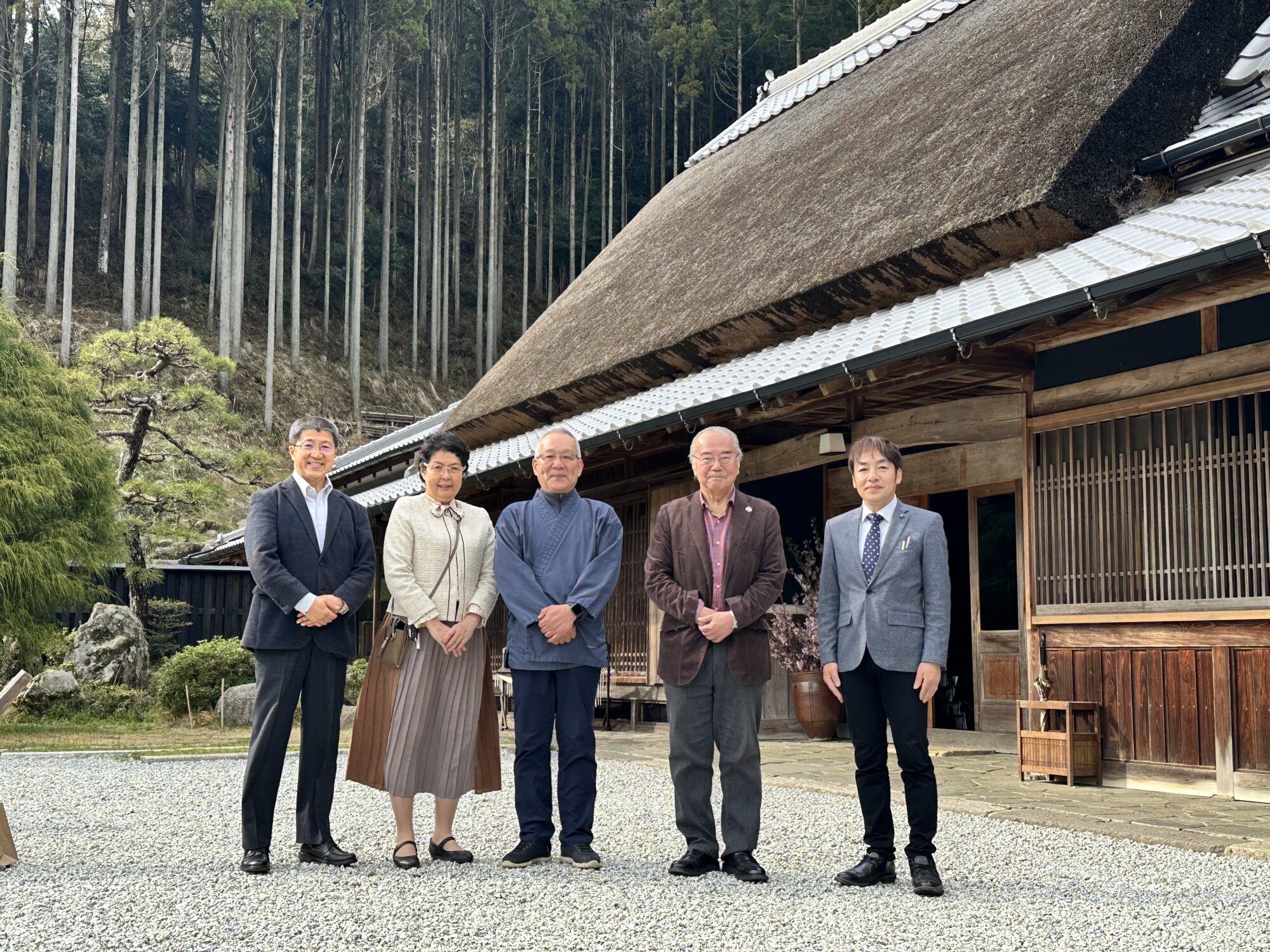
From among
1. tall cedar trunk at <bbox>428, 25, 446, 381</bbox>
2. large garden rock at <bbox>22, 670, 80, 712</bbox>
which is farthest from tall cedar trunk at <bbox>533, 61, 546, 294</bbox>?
large garden rock at <bbox>22, 670, 80, 712</bbox>

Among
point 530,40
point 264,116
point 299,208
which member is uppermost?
point 530,40

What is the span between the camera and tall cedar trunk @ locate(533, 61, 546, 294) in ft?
105

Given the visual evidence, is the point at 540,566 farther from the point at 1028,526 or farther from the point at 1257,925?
the point at 1028,526

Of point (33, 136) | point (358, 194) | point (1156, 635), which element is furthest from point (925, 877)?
point (33, 136)

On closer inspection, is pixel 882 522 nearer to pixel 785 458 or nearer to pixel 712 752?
pixel 712 752

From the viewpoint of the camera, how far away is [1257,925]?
9.03ft

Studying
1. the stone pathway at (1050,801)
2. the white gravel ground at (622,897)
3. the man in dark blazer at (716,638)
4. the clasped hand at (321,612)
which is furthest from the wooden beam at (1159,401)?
the clasped hand at (321,612)

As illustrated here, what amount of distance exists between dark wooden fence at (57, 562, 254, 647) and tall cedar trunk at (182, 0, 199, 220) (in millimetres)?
16557

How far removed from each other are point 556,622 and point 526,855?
27.3 inches

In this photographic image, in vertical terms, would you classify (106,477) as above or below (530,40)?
below

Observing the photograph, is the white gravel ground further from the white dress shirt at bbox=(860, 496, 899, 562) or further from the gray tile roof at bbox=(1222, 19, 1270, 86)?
the gray tile roof at bbox=(1222, 19, 1270, 86)

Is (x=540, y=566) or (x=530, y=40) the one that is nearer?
(x=540, y=566)

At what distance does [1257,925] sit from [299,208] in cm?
2590

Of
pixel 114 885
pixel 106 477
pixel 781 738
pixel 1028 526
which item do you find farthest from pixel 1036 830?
pixel 106 477
